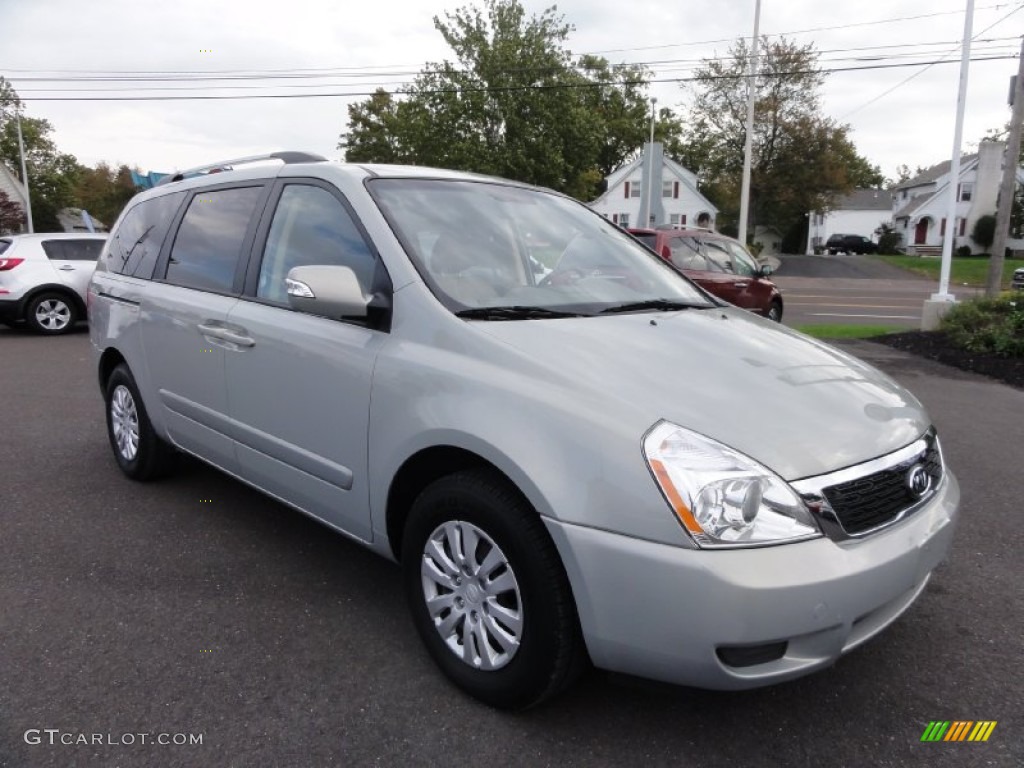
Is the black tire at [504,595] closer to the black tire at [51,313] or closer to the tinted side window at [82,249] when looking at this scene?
the black tire at [51,313]

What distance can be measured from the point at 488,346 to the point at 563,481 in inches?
21.6

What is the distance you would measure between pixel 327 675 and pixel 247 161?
2824mm

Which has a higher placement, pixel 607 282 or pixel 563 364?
pixel 607 282

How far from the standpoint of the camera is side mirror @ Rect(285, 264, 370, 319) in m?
2.61

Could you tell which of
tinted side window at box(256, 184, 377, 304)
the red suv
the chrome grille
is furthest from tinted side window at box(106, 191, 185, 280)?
the red suv

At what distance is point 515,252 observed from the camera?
311cm

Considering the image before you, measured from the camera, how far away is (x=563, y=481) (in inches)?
80.8

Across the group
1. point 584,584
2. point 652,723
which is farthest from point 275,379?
point 652,723

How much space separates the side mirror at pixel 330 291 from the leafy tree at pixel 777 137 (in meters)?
48.3

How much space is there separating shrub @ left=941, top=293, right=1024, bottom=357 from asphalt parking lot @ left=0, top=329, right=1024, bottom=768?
636 cm

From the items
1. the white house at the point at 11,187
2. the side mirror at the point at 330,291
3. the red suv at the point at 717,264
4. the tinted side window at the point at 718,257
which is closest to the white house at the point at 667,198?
the white house at the point at 11,187

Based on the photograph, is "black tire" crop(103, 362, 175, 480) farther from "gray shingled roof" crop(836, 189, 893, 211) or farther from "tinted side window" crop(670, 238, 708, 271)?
"gray shingled roof" crop(836, 189, 893, 211)

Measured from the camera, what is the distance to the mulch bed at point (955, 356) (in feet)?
27.7

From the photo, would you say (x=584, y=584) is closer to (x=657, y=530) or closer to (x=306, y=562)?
(x=657, y=530)
